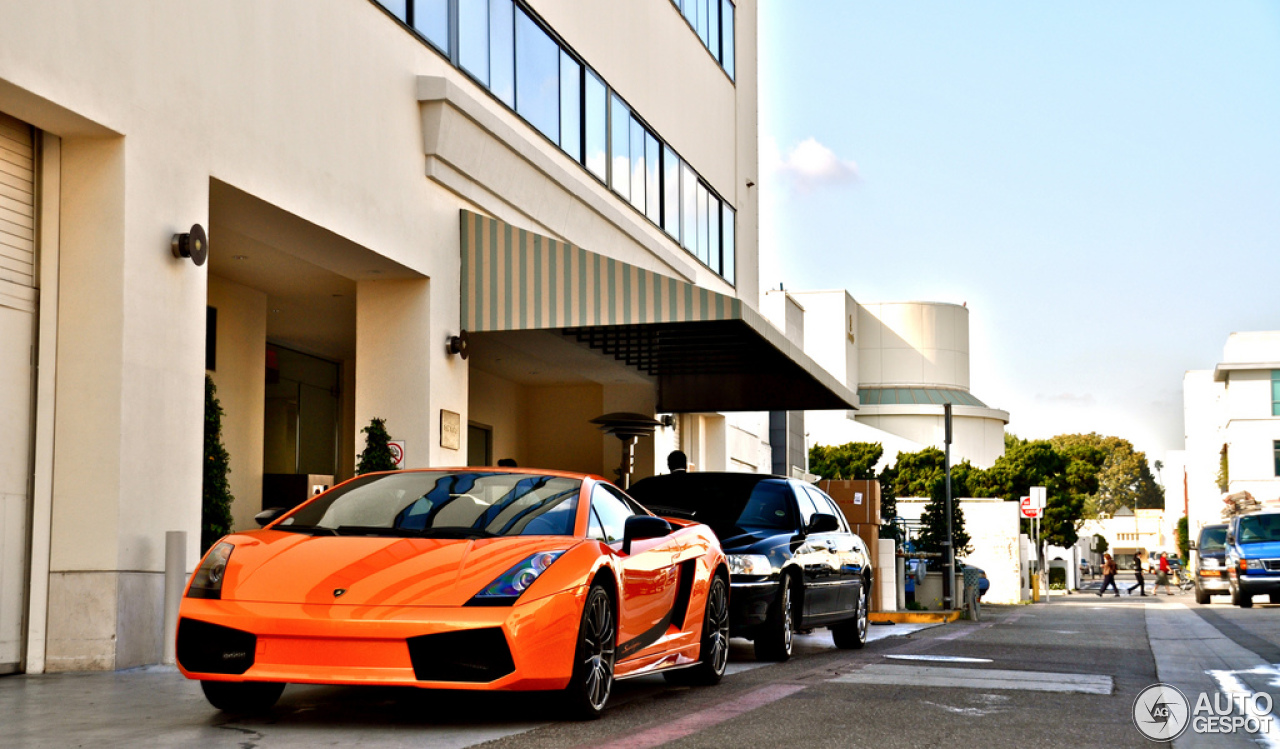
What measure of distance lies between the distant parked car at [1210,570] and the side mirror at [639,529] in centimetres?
2834

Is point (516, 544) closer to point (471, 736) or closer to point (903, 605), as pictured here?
point (471, 736)

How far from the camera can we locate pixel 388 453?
15414 millimetres

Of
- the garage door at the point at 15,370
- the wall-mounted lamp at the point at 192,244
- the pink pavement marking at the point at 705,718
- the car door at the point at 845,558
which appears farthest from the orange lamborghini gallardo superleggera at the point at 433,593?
the car door at the point at 845,558

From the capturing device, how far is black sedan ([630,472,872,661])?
11.7 m

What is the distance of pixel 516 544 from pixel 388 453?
27.7 ft

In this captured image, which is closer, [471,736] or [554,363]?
[471,736]

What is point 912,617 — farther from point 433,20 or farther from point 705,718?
point 705,718

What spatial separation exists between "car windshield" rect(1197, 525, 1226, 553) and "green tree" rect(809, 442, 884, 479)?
29.9 meters

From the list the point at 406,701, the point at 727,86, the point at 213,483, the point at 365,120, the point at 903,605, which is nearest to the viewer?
the point at 406,701

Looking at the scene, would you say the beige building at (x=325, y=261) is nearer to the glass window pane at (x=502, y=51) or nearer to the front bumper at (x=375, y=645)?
the glass window pane at (x=502, y=51)

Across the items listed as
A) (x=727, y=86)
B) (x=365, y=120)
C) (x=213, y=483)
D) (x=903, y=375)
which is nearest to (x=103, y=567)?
(x=213, y=483)

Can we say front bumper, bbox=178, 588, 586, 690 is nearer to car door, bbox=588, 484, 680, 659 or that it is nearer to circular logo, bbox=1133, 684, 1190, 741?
car door, bbox=588, 484, 680, 659

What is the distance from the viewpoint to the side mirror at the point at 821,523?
12823mm

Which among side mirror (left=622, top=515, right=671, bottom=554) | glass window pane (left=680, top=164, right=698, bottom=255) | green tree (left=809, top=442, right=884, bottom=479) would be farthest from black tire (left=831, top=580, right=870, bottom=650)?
green tree (left=809, top=442, right=884, bottom=479)
